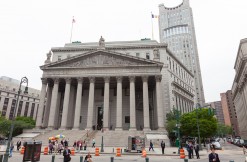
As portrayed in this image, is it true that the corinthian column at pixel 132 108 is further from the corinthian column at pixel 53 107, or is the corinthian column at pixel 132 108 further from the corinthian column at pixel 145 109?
the corinthian column at pixel 53 107

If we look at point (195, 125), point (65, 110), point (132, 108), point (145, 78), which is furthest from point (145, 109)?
point (65, 110)

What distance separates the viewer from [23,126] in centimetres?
4291

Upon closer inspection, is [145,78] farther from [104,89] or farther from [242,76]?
[242,76]

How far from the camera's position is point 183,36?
11412 centimetres

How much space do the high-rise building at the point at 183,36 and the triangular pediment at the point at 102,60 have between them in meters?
65.7

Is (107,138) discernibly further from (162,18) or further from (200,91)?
(162,18)

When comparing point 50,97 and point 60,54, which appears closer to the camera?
point 50,97

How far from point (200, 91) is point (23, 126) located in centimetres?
9155

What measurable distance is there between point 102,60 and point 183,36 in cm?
8452

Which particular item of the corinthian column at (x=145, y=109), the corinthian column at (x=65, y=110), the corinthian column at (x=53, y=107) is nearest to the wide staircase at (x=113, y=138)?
the corinthian column at (x=145, y=109)

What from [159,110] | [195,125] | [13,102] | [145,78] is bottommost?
[195,125]

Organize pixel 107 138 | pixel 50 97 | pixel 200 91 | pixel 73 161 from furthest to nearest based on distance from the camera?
pixel 200 91, pixel 50 97, pixel 107 138, pixel 73 161

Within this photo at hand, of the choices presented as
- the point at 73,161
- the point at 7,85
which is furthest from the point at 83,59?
the point at 7,85

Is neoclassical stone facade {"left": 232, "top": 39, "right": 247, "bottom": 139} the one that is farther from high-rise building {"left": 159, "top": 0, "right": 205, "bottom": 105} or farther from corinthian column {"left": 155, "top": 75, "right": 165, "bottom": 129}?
corinthian column {"left": 155, "top": 75, "right": 165, "bottom": 129}
